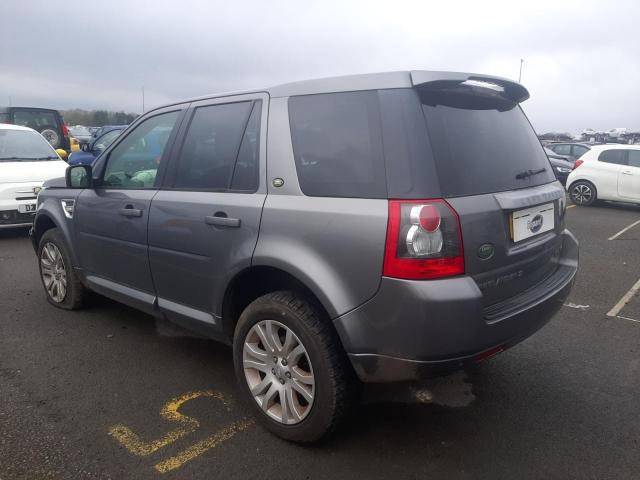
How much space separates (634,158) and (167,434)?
12.3 m

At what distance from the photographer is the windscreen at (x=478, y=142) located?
7.84ft

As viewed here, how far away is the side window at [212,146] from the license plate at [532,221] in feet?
5.17

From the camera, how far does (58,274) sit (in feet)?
15.3

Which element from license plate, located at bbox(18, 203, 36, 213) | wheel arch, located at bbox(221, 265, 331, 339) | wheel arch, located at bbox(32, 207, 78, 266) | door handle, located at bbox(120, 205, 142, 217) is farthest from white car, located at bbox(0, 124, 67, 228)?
wheel arch, located at bbox(221, 265, 331, 339)

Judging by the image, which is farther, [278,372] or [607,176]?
[607,176]

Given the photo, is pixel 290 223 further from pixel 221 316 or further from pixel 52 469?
pixel 52 469

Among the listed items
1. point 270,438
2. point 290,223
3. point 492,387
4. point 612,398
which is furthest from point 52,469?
point 612,398

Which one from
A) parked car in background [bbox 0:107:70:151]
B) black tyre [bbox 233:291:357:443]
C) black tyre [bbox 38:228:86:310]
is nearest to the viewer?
black tyre [bbox 233:291:357:443]

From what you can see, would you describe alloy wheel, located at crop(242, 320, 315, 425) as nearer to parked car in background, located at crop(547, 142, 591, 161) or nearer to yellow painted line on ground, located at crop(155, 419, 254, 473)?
yellow painted line on ground, located at crop(155, 419, 254, 473)

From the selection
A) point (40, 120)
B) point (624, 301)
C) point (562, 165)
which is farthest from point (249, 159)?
point (562, 165)

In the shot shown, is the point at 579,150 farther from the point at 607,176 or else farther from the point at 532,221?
the point at 532,221

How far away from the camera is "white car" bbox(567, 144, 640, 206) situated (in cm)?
1174

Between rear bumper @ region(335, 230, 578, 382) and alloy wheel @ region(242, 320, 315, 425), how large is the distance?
13.3 inches

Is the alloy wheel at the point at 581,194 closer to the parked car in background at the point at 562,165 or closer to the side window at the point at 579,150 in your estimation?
the parked car in background at the point at 562,165
